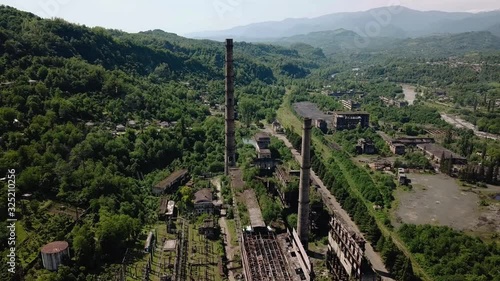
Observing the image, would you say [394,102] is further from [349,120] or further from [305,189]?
[305,189]

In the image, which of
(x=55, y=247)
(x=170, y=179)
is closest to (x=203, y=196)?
(x=170, y=179)

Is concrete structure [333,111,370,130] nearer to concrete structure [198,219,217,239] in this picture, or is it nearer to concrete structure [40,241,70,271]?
Result: concrete structure [198,219,217,239]

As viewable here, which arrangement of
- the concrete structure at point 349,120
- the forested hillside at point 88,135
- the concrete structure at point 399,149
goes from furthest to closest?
1. the concrete structure at point 349,120
2. the concrete structure at point 399,149
3. the forested hillside at point 88,135

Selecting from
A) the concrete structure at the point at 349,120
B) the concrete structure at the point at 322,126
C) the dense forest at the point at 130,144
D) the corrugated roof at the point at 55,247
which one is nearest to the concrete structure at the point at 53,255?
the corrugated roof at the point at 55,247

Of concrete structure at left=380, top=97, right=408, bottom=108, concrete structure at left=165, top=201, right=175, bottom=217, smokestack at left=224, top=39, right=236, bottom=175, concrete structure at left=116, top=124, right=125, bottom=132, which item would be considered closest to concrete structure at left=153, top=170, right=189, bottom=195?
concrete structure at left=165, top=201, right=175, bottom=217

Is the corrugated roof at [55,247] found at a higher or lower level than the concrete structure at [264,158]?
higher

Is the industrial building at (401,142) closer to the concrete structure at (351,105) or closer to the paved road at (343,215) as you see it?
the paved road at (343,215)

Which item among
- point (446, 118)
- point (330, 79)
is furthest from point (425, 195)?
point (330, 79)

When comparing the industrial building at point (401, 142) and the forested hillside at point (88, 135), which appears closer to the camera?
the forested hillside at point (88, 135)
